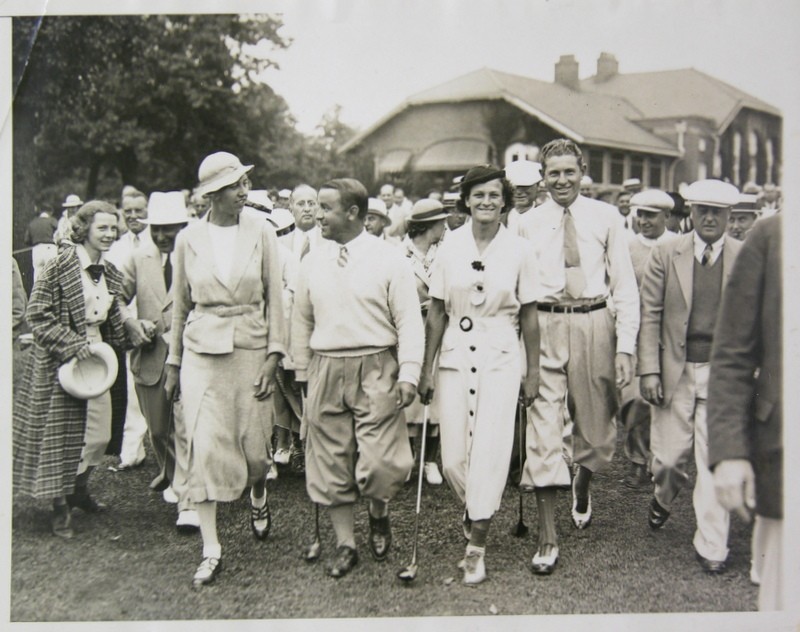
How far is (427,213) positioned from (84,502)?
9.30 feet

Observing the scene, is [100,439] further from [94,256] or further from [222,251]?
[222,251]

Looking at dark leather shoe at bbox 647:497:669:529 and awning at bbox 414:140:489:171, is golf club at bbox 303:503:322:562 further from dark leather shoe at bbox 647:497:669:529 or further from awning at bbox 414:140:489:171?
awning at bbox 414:140:489:171

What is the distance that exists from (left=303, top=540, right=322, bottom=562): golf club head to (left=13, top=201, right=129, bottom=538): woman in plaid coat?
1343mm

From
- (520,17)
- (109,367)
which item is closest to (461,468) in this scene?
(109,367)

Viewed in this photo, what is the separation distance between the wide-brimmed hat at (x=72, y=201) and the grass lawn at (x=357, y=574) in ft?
5.60

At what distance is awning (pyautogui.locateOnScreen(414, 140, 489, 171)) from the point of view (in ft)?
25.6

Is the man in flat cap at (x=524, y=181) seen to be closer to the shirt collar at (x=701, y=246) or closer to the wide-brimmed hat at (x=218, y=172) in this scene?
the shirt collar at (x=701, y=246)

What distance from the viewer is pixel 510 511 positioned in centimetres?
492

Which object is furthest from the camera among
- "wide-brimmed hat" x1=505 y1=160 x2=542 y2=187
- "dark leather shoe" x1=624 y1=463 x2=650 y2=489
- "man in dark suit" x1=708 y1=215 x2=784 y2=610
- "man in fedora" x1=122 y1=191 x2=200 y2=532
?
"wide-brimmed hat" x1=505 y1=160 x2=542 y2=187

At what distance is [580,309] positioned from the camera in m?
4.49

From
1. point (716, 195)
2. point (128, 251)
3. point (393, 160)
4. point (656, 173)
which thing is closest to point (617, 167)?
point (656, 173)

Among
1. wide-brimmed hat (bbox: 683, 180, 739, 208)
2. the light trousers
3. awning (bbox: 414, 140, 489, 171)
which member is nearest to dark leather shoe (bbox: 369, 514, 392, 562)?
the light trousers

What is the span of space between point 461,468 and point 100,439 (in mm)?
2224

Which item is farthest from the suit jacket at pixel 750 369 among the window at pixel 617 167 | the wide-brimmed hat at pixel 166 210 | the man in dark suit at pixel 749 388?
the window at pixel 617 167
